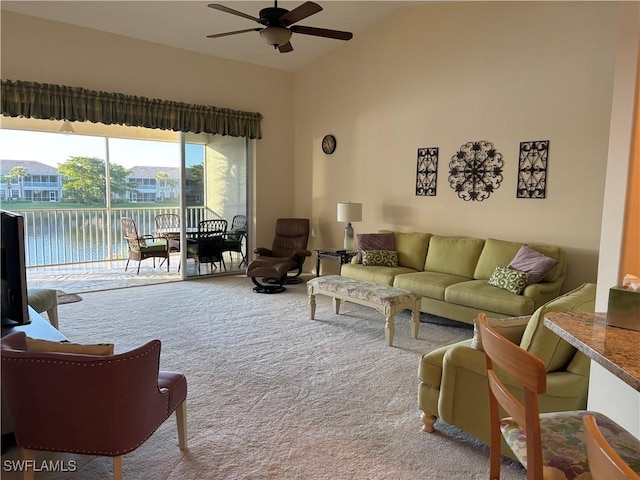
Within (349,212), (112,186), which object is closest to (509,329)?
(349,212)

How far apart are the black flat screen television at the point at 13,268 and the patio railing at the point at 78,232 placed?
4.29m

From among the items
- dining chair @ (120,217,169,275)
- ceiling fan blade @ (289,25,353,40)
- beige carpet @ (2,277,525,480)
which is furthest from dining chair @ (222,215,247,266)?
ceiling fan blade @ (289,25,353,40)

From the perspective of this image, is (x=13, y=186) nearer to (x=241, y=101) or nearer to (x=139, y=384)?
(x=241, y=101)

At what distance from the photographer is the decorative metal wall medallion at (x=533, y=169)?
461 cm

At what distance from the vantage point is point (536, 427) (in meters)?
1.24

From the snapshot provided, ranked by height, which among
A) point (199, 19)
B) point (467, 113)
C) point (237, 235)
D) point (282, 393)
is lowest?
point (282, 393)

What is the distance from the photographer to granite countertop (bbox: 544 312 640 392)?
4.04 feet

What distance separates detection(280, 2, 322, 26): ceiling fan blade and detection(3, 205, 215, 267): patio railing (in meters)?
3.73

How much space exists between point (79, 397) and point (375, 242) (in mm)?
4224

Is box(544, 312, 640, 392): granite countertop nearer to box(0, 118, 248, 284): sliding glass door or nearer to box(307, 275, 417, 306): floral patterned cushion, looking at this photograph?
box(307, 275, 417, 306): floral patterned cushion

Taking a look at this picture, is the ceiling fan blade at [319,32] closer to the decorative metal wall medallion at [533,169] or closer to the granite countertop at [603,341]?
the decorative metal wall medallion at [533,169]

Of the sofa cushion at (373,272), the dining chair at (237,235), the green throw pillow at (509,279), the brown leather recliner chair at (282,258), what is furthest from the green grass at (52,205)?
the green throw pillow at (509,279)

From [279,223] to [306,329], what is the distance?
2813 millimetres

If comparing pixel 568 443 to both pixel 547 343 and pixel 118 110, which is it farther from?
pixel 118 110
